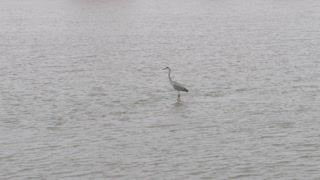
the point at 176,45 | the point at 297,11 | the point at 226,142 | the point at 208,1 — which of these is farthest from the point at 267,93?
the point at 208,1

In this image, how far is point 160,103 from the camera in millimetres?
26703

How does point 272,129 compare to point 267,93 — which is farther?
point 267,93

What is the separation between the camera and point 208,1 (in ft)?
285

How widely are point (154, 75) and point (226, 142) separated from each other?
12011 mm

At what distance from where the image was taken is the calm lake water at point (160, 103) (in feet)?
63.4

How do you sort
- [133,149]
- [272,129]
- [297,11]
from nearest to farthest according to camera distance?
[133,149] < [272,129] < [297,11]

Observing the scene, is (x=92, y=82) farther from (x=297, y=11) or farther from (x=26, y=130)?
(x=297, y=11)

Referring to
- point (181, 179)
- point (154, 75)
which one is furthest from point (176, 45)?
point (181, 179)

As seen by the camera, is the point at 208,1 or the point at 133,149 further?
the point at 208,1

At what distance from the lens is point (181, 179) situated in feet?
59.2

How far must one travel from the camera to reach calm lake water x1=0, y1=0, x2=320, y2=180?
19.3 meters

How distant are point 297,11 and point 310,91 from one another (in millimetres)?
40112

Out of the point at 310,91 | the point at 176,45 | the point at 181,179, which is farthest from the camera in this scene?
the point at 176,45

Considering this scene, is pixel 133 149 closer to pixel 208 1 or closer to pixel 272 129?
pixel 272 129
